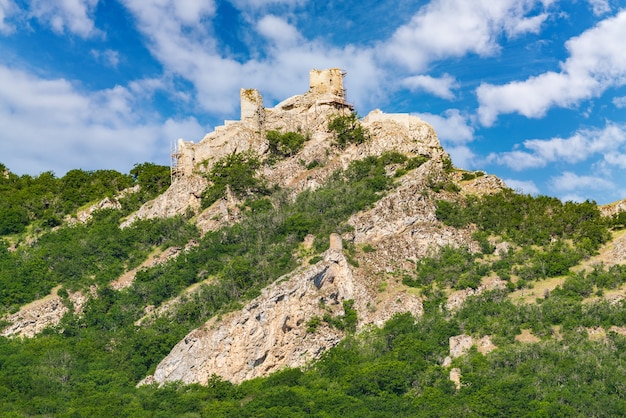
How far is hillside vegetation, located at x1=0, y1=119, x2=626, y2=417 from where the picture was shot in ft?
195

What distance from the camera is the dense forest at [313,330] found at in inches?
2333

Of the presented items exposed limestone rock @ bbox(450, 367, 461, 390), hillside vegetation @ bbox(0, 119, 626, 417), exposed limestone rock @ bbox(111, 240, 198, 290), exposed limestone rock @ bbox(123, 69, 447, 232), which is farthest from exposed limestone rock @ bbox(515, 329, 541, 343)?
exposed limestone rock @ bbox(111, 240, 198, 290)

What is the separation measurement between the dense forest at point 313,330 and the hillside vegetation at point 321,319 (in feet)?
0.45

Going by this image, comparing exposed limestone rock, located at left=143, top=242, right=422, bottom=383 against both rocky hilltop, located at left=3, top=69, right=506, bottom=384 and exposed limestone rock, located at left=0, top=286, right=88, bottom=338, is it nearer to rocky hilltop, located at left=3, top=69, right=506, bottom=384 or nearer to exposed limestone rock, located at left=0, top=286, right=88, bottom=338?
rocky hilltop, located at left=3, top=69, right=506, bottom=384

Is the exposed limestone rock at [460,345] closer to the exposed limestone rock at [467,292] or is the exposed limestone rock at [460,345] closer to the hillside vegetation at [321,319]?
the hillside vegetation at [321,319]

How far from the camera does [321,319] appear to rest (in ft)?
221

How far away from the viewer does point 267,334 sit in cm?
6575

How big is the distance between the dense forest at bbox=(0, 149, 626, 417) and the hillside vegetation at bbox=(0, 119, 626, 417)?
0.14 metres

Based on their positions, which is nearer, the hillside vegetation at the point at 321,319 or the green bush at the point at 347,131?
the hillside vegetation at the point at 321,319

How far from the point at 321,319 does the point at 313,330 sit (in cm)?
139

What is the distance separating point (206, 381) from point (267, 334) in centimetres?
547

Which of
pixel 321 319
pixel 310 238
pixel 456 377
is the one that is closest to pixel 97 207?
pixel 310 238

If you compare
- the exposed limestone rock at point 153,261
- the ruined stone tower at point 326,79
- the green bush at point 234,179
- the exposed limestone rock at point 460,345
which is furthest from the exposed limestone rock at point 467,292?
the ruined stone tower at point 326,79

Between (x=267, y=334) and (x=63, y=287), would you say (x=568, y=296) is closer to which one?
(x=267, y=334)
